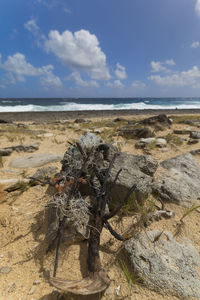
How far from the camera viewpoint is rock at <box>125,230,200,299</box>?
4.50 ft

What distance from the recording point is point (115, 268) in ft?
5.13

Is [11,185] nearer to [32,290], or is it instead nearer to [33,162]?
[33,162]

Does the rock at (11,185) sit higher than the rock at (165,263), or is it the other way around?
the rock at (11,185)

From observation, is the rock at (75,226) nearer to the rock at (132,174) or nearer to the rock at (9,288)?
the rock at (9,288)

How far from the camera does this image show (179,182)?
9.32 ft

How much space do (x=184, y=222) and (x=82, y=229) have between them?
4.83ft

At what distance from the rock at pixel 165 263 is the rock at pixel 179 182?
2.76ft

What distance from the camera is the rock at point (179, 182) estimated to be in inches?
99.6

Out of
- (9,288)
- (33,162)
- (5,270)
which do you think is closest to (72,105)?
(33,162)

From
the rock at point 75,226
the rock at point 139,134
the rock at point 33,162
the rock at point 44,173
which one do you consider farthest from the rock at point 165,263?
the rock at point 139,134

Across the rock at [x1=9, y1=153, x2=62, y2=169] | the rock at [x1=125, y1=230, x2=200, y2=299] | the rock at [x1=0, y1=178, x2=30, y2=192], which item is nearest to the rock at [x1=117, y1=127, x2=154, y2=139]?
the rock at [x1=9, y1=153, x2=62, y2=169]

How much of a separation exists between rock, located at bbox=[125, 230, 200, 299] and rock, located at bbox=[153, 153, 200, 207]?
0.84m

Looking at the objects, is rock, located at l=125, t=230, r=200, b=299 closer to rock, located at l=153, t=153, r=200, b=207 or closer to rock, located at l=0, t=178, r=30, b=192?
rock, located at l=153, t=153, r=200, b=207

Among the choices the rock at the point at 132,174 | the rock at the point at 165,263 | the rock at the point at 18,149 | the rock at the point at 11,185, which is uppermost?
the rock at the point at 132,174
